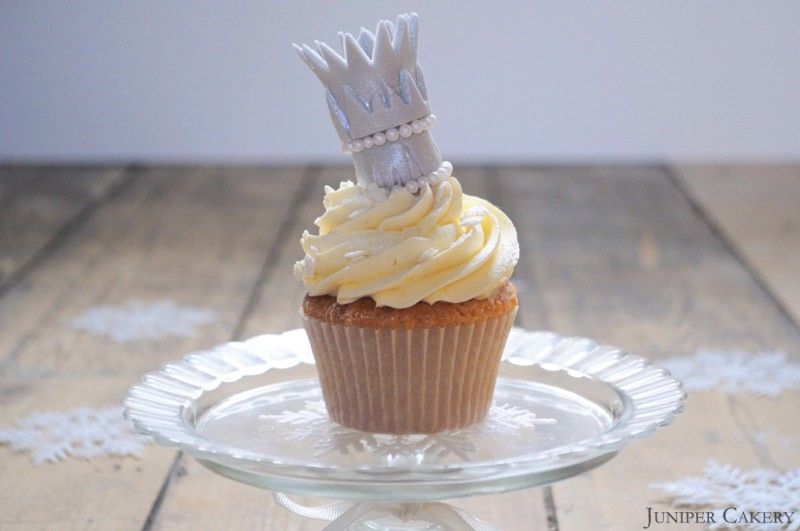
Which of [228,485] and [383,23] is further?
[228,485]

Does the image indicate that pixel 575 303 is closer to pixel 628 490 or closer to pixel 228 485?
pixel 628 490

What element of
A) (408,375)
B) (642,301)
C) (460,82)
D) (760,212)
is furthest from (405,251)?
(460,82)

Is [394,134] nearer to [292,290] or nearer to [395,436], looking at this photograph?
[395,436]

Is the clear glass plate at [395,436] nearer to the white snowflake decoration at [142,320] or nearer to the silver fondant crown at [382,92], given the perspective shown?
the silver fondant crown at [382,92]

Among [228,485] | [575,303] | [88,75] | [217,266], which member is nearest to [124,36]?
[88,75]

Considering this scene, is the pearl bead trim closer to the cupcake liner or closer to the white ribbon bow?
the cupcake liner

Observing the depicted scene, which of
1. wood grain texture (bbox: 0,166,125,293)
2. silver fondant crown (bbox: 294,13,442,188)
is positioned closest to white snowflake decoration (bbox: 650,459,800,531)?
silver fondant crown (bbox: 294,13,442,188)

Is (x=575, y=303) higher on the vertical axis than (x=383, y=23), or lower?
lower
